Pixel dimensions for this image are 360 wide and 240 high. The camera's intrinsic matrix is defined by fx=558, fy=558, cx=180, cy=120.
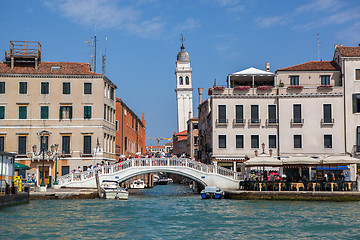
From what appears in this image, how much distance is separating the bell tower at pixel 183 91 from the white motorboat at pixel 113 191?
222 ft

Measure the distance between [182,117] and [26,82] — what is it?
2524 inches

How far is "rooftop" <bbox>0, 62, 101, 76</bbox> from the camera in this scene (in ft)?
148

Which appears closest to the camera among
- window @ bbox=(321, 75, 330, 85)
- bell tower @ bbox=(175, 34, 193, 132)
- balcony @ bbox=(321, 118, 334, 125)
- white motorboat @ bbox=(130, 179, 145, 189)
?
balcony @ bbox=(321, 118, 334, 125)

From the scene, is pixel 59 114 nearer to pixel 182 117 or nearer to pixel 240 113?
pixel 240 113

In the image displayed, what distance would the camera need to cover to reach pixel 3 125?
44562 millimetres

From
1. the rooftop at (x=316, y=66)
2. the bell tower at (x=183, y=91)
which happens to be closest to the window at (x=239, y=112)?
the rooftop at (x=316, y=66)

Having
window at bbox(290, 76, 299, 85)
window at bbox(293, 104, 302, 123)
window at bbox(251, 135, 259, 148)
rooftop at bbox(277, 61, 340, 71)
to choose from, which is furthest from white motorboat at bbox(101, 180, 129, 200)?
rooftop at bbox(277, 61, 340, 71)

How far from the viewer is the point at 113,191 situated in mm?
37438

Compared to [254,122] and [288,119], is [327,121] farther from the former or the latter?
[254,122]

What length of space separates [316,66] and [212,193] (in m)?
16.2

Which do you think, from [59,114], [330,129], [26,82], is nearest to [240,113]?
[330,129]

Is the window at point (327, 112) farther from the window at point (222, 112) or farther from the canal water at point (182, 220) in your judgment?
the canal water at point (182, 220)

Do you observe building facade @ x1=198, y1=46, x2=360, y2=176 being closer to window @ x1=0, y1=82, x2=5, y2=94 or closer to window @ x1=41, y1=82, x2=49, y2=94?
window @ x1=41, y1=82, x2=49, y2=94

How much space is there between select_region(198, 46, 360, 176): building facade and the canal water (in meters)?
11.6
